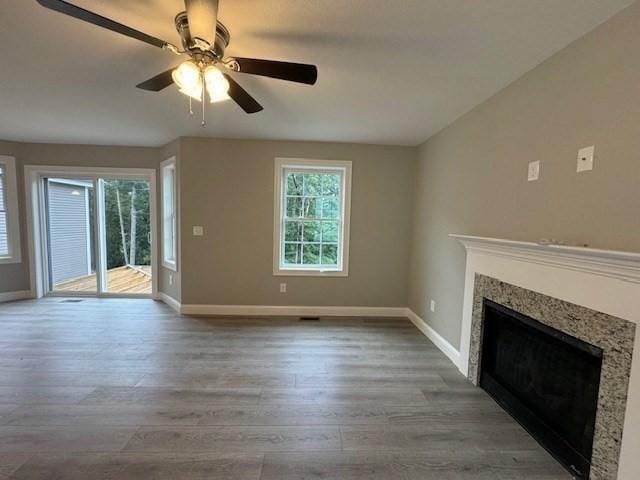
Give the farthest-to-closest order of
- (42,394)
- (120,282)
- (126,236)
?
(120,282), (126,236), (42,394)

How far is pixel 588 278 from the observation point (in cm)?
151

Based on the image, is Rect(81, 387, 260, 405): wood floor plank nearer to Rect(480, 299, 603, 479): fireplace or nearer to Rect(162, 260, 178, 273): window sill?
Rect(480, 299, 603, 479): fireplace

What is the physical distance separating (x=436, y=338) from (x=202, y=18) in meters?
3.31

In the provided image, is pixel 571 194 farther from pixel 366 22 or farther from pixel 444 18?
pixel 366 22

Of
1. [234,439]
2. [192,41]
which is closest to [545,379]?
[234,439]

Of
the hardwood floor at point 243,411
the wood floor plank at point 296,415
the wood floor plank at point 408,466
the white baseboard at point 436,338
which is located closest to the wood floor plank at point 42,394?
the hardwood floor at point 243,411

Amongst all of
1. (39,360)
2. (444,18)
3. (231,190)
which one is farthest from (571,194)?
(39,360)

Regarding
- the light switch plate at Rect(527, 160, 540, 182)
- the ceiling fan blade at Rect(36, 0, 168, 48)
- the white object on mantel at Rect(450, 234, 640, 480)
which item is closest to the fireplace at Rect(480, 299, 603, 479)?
the white object on mantel at Rect(450, 234, 640, 480)

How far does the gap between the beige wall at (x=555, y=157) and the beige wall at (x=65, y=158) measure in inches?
166

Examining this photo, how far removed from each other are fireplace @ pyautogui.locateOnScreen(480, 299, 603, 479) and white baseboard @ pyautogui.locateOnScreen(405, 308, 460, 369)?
40 centimetres

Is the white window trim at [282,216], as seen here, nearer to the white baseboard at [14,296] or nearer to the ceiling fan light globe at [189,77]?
the ceiling fan light globe at [189,77]

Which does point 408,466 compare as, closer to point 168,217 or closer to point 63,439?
point 63,439

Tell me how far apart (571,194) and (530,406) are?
1.40 meters

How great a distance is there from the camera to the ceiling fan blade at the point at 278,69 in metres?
1.48
